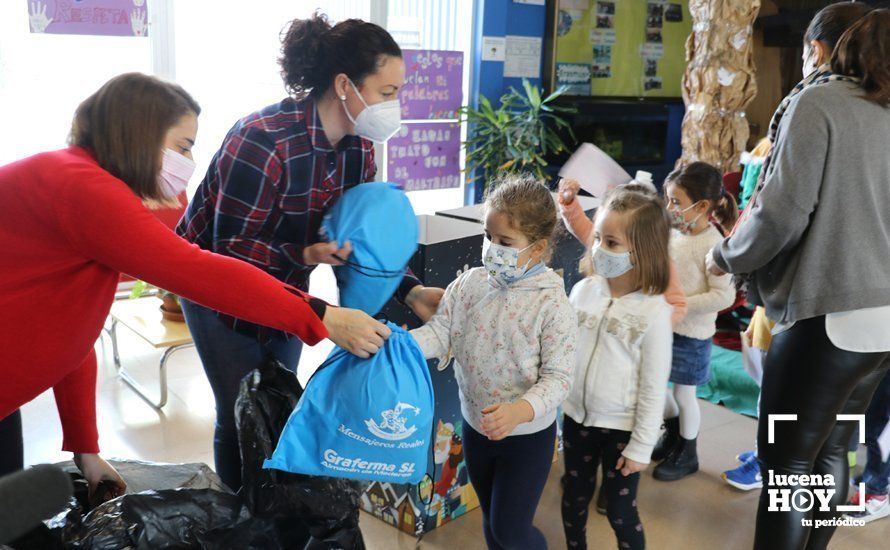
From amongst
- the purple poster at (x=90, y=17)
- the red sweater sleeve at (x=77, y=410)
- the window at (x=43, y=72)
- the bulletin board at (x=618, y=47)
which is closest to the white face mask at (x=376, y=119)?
the red sweater sleeve at (x=77, y=410)

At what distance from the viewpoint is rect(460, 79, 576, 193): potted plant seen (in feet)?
18.1

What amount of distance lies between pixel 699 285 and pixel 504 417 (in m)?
1.44

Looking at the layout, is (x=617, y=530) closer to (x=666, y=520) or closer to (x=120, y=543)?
(x=666, y=520)

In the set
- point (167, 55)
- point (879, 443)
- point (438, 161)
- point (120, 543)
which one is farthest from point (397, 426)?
point (438, 161)

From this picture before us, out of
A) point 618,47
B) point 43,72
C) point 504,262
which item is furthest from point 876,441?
point 618,47

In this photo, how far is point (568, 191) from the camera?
2473mm

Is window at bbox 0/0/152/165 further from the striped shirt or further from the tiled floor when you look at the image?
the striped shirt

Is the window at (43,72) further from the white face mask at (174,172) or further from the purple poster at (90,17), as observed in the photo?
the white face mask at (174,172)

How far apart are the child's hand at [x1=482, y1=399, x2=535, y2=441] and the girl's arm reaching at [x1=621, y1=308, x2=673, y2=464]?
1.20ft

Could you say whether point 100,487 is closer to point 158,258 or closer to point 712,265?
point 158,258

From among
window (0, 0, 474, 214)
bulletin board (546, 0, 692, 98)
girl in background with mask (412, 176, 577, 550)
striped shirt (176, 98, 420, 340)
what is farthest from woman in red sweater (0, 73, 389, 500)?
bulletin board (546, 0, 692, 98)

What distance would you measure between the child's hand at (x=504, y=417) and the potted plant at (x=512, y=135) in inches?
154

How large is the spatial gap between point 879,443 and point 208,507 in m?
2.15

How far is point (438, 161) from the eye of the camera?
19.0 feet
